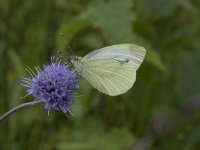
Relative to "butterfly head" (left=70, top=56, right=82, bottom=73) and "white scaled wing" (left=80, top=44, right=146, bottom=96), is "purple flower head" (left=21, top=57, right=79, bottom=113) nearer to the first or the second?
"butterfly head" (left=70, top=56, right=82, bottom=73)

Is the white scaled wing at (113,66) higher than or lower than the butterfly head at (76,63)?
lower

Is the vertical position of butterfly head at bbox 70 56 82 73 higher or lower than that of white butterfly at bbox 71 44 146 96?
higher

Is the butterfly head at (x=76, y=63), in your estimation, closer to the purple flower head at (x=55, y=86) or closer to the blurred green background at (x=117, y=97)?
the purple flower head at (x=55, y=86)

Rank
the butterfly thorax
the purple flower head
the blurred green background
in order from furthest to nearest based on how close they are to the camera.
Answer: the blurred green background → the butterfly thorax → the purple flower head

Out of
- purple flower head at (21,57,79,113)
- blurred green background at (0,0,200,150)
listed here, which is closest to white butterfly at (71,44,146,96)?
purple flower head at (21,57,79,113)

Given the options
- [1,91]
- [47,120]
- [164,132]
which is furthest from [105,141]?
[1,91]

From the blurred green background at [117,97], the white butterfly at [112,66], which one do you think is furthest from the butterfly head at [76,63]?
the blurred green background at [117,97]

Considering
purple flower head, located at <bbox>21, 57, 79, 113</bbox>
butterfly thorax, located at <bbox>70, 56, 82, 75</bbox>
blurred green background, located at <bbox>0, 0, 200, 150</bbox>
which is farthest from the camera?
blurred green background, located at <bbox>0, 0, 200, 150</bbox>
